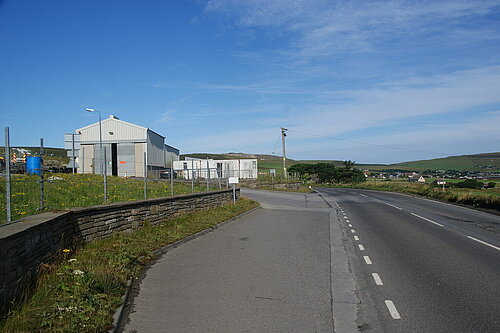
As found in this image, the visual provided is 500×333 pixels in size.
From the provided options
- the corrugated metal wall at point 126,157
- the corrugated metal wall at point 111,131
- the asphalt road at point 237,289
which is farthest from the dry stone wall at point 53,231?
the corrugated metal wall at point 111,131

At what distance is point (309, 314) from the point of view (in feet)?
19.4

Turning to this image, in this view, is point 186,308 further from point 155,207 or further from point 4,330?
point 155,207

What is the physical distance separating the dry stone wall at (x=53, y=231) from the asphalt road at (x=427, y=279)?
4.55 meters

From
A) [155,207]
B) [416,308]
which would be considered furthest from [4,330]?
[155,207]

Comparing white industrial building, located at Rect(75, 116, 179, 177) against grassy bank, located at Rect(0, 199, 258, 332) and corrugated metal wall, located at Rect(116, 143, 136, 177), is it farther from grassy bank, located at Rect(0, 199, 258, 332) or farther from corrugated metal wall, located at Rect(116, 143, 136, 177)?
grassy bank, located at Rect(0, 199, 258, 332)

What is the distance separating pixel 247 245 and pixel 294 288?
461cm

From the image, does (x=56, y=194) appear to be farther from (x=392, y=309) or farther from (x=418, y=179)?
(x=418, y=179)

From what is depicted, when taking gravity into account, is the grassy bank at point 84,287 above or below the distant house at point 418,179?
below

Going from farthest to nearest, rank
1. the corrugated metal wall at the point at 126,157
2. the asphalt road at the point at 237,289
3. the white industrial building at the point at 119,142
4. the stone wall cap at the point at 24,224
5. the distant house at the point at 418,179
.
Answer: the distant house at the point at 418,179 < the white industrial building at the point at 119,142 < the corrugated metal wall at the point at 126,157 < the stone wall cap at the point at 24,224 < the asphalt road at the point at 237,289

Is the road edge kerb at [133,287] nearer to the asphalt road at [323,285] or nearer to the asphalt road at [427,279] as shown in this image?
the asphalt road at [323,285]

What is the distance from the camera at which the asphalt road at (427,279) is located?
5609mm

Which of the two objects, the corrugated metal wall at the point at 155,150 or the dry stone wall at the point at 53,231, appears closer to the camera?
the dry stone wall at the point at 53,231

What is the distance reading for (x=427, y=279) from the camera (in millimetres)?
7859

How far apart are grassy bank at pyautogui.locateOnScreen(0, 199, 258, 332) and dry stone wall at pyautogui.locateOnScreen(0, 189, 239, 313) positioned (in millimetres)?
206
